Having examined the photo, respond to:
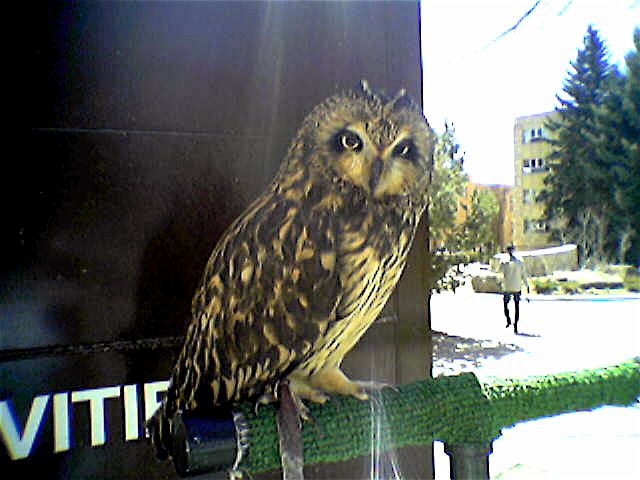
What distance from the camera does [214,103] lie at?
1.38 metres

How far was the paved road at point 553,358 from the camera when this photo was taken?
2602 millimetres

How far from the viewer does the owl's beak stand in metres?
1.10

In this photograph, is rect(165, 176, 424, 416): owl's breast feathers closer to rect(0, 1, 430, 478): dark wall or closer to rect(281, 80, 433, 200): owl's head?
rect(281, 80, 433, 200): owl's head

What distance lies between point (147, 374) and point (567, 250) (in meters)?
17.4

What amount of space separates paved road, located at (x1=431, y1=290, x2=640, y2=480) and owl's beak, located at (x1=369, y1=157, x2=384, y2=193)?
445 mm

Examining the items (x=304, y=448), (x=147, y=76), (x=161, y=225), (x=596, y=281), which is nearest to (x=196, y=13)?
(x=147, y=76)

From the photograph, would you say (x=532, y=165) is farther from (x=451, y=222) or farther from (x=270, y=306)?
(x=270, y=306)

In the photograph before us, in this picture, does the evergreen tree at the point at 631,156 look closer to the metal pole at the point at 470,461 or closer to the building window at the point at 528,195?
the metal pole at the point at 470,461

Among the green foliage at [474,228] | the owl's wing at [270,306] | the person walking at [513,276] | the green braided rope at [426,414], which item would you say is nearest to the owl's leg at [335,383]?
the owl's wing at [270,306]

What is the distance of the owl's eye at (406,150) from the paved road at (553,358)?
0.50 metres

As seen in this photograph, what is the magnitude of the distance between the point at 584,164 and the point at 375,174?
17.0 m

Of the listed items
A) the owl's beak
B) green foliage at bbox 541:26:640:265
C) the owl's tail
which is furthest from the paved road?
green foliage at bbox 541:26:640:265

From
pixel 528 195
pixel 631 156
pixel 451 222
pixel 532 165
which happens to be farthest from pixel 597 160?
pixel 451 222

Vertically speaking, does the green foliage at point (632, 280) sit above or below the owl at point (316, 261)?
below
